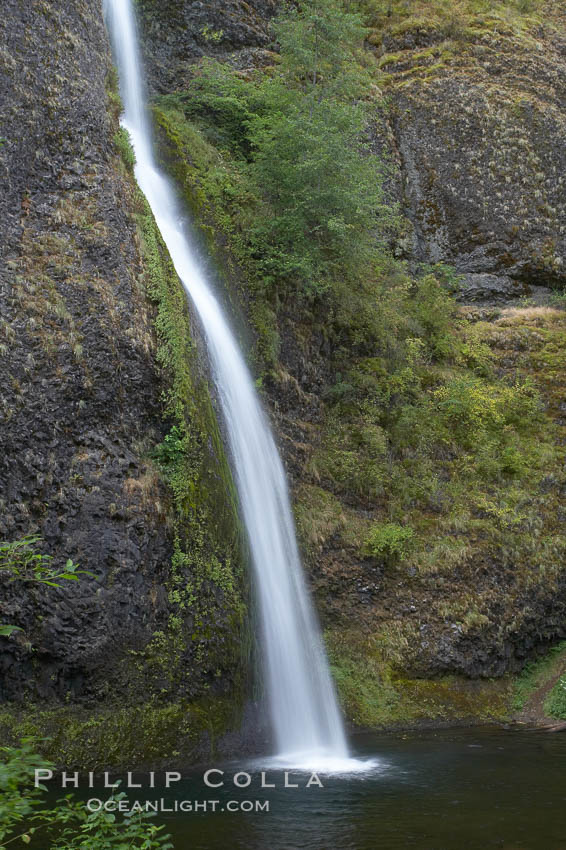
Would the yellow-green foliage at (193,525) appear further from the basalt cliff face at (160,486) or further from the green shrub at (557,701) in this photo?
the green shrub at (557,701)

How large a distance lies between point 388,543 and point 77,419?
6196 millimetres

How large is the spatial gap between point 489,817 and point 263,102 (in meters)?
15.7

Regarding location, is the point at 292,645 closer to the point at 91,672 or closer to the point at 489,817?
the point at 91,672

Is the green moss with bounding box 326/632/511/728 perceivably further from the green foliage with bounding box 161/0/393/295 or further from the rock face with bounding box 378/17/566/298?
the rock face with bounding box 378/17/566/298

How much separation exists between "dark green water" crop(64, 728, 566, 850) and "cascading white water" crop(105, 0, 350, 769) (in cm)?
84

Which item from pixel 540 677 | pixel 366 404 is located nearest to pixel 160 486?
pixel 366 404

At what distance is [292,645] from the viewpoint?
392 inches

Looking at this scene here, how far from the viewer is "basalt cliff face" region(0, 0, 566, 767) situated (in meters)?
7.99

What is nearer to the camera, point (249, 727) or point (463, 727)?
point (249, 727)

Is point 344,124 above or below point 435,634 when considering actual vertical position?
above

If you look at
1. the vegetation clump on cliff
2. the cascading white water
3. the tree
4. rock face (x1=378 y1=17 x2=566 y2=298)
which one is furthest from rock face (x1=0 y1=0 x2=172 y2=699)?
rock face (x1=378 y1=17 x2=566 y2=298)

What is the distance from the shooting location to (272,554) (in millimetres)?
10219

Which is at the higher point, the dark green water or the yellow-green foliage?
the yellow-green foliage

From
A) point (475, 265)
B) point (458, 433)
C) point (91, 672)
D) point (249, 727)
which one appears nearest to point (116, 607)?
point (91, 672)
